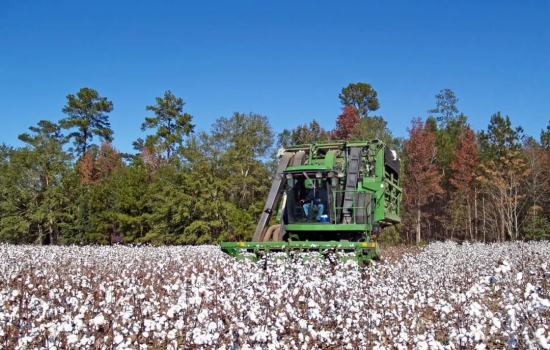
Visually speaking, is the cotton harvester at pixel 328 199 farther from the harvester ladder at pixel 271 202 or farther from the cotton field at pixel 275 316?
the cotton field at pixel 275 316

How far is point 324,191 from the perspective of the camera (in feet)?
49.6

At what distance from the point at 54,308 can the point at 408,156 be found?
39689 mm

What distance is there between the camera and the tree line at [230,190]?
3859 cm

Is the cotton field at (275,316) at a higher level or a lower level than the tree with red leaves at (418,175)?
lower

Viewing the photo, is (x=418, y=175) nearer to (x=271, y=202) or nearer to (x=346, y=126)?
(x=346, y=126)

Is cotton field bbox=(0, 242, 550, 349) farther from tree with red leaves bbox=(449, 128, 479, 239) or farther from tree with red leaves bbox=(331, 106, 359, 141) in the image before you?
tree with red leaves bbox=(331, 106, 359, 141)

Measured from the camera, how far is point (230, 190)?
133ft

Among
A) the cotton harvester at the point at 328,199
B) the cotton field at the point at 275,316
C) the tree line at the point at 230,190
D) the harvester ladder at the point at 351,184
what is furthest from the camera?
the tree line at the point at 230,190

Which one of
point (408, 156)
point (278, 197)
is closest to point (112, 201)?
point (408, 156)

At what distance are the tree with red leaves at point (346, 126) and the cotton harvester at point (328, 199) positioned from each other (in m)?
36.6

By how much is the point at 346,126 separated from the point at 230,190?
19.2m

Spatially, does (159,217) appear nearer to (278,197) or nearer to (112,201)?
(112,201)

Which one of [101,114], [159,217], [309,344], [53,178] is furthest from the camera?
[101,114]

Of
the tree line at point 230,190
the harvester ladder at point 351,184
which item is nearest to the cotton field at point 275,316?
the harvester ladder at point 351,184
